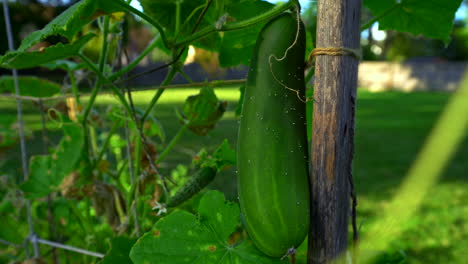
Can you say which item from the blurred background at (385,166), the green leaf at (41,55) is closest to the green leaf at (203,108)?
the blurred background at (385,166)

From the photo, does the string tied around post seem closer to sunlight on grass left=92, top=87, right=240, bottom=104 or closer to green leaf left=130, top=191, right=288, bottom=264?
green leaf left=130, top=191, right=288, bottom=264

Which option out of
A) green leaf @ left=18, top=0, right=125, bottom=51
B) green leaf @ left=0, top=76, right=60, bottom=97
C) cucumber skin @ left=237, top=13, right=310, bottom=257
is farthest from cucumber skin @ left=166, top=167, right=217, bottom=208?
green leaf @ left=0, top=76, right=60, bottom=97

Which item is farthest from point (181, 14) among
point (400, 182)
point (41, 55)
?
point (400, 182)

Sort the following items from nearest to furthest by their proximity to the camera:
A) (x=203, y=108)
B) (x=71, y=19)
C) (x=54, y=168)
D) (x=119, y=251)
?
(x=71, y=19), (x=119, y=251), (x=203, y=108), (x=54, y=168)

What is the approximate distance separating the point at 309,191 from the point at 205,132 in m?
0.33

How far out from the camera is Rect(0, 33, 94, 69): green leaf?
1.78 feet

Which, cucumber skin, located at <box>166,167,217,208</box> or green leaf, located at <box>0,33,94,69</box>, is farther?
cucumber skin, located at <box>166,167,217,208</box>

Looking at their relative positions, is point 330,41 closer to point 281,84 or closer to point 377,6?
point 281,84

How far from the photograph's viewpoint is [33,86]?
3.49ft

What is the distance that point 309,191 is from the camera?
0.56m

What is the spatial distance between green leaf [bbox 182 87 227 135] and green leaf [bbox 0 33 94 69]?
8.0 inches

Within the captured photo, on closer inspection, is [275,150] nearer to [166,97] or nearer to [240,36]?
[240,36]

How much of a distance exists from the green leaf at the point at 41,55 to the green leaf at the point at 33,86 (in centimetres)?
45

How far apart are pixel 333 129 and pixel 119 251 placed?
14.1 inches
